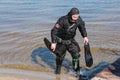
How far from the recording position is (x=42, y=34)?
49.6 feet

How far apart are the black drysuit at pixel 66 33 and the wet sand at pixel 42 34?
999mm

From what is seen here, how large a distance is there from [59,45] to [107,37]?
557 centimetres

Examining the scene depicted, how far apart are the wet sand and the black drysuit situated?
100cm

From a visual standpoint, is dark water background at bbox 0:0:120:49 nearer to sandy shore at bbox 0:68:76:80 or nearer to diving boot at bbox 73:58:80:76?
sandy shore at bbox 0:68:76:80

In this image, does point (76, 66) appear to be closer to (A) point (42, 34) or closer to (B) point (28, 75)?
(B) point (28, 75)

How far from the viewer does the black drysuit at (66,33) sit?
8594mm

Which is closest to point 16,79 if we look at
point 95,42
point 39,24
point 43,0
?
point 95,42

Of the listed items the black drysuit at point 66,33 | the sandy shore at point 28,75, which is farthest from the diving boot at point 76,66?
the sandy shore at point 28,75

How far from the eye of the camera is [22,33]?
1557 cm

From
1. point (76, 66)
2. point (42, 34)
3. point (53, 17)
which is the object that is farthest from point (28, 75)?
point (53, 17)

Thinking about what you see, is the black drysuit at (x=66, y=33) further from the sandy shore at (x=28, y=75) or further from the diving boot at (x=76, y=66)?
the sandy shore at (x=28, y=75)

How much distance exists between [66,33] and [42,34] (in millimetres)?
6419

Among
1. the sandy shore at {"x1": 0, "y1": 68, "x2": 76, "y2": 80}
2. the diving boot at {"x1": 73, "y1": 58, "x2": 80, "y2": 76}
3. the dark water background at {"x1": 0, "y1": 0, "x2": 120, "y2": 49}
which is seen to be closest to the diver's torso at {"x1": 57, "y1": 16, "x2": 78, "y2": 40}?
the diving boot at {"x1": 73, "y1": 58, "x2": 80, "y2": 76}

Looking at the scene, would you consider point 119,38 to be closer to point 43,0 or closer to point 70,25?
point 70,25
